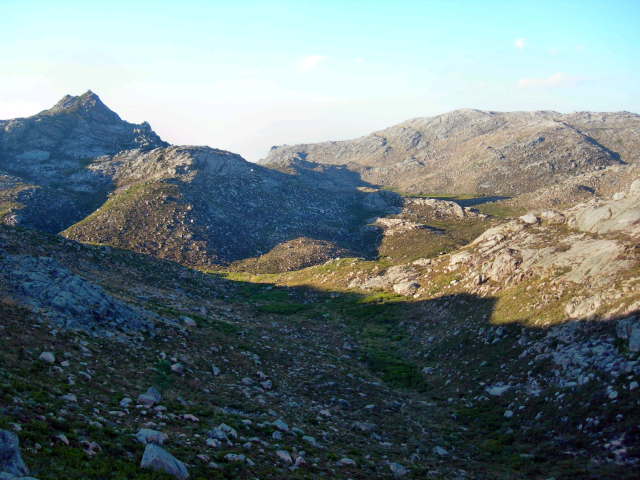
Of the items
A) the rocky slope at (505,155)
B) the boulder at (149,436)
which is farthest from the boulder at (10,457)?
the rocky slope at (505,155)

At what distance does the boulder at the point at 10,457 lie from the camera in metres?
6.90

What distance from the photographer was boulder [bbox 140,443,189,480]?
8.66m

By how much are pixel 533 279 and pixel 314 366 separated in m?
15.6

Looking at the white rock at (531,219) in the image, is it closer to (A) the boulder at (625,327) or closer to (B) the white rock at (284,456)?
(A) the boulder at (625,327)

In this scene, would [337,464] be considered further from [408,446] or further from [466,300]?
[466,300]

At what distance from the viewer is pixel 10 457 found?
23.3 feet

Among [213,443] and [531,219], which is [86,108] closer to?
[531,219]

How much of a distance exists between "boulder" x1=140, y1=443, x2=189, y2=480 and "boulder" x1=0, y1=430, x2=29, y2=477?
7.93ft

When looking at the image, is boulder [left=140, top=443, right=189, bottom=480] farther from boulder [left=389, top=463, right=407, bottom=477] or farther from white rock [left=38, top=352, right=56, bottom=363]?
white rock [left=38, top=352, right=56, bottom=363]

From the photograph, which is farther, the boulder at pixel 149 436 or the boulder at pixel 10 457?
the boulder at pixel 149 436

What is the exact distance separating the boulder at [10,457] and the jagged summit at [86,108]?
126157 millimetres

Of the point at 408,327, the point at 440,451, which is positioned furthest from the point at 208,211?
the point at 440,451

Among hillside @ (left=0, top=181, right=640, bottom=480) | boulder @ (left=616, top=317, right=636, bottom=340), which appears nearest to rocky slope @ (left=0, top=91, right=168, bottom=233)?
hillside @ (left=0, top=181, right=640, bottom=480)

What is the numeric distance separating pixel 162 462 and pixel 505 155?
15486 centimetres
